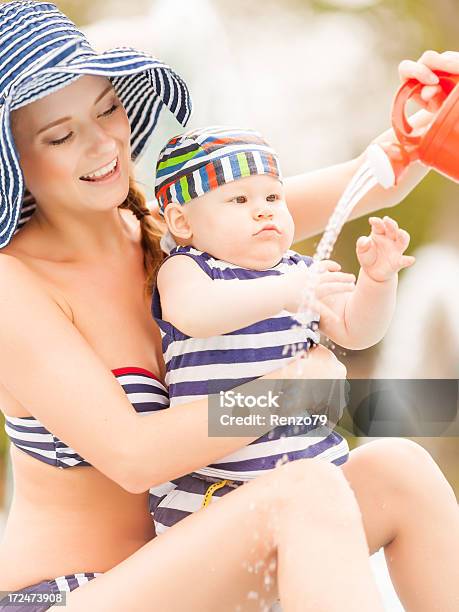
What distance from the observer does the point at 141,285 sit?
123 cm

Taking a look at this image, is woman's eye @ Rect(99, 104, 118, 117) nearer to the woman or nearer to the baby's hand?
the woman

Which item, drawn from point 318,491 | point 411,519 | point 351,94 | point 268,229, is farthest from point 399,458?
point 351,94

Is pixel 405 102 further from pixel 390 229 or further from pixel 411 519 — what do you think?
pixel 411 519

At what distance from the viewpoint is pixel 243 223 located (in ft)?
3.54

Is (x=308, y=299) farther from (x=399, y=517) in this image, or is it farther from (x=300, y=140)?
(x=300, y=140)

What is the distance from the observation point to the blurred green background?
2.37 meters

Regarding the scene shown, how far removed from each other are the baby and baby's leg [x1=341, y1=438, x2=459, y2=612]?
51mm

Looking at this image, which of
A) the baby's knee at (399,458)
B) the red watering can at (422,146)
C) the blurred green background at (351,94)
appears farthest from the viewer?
the blurred green background at (351,94)

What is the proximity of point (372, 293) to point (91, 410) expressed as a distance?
1.11ft

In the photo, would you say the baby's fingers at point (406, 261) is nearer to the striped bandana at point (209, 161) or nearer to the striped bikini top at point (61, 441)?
the striped bandana at point (209, 161)

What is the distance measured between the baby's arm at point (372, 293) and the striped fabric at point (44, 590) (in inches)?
16.3

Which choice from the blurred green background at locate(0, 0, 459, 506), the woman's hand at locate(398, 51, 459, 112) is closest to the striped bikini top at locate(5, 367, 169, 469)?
the woman's hand at locate(398, 51, 459, 112)

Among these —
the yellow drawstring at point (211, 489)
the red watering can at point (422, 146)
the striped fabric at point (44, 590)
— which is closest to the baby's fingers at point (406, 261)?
the red watering can at point (422, 146)

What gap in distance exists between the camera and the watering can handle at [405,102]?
0.94 meters
